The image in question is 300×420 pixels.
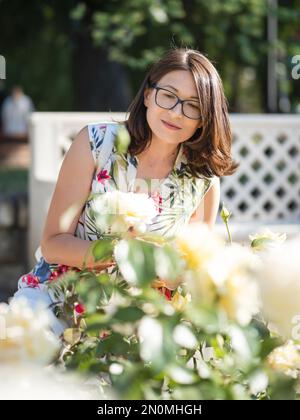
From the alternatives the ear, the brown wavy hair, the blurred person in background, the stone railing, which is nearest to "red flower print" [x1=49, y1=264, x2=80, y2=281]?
the brown wavy hair

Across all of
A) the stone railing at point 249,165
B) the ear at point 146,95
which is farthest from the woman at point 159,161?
the stone railing at point 249,165

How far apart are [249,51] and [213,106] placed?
6.73 metres

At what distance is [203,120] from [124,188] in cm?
26

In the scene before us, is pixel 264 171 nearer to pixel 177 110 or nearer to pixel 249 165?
pixel 249 165

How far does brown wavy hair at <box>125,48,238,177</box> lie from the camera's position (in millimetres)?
1809

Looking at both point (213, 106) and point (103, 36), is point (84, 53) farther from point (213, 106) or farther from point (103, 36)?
point (213, 106)

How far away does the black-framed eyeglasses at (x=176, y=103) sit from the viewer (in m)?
1.78

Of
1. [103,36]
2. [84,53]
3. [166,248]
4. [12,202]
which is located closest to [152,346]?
[166,248]

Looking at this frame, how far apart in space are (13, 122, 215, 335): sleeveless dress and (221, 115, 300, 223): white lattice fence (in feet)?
13.4

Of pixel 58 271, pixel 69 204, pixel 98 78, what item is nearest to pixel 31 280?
pixel 58 271

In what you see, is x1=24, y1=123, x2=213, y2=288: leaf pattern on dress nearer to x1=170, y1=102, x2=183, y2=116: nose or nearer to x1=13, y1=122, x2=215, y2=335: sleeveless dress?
x1=13, y1=122, x2=215, y2=335: sleeveless dress

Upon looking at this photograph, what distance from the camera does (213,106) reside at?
1824 millimetres

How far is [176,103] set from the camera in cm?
178

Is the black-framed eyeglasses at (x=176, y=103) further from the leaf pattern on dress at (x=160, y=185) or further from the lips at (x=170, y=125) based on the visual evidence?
the leaf pattern on dress at (x=160, y=185)
